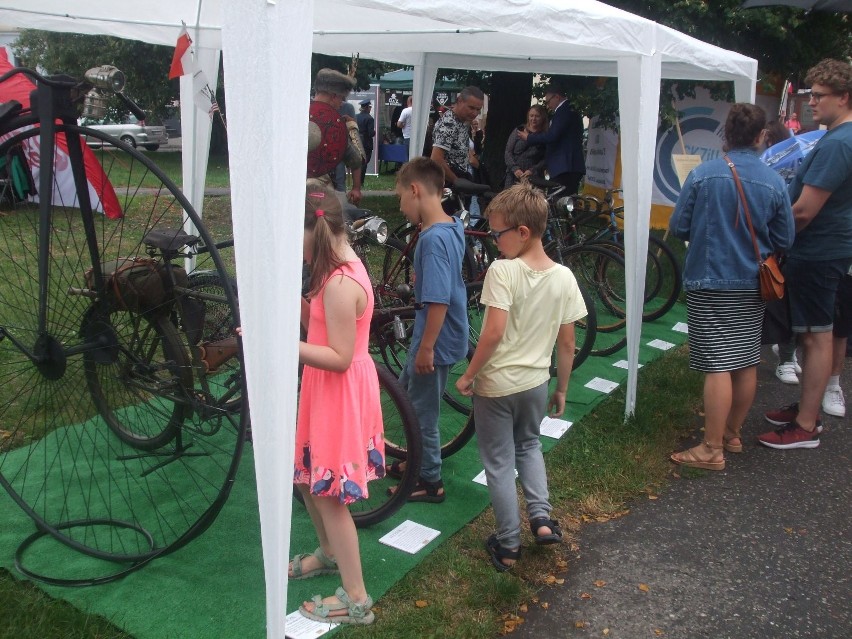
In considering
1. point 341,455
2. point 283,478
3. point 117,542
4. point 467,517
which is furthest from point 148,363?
point 467,517

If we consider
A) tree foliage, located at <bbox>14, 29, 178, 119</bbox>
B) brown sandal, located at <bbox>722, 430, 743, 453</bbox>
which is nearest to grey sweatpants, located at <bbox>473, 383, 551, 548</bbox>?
brown sandal, located at <bbox>722, 430, 743, 453</bbox>

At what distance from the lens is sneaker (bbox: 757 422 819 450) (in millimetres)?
4586

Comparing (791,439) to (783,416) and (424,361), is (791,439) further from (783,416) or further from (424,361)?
→ (424,361)

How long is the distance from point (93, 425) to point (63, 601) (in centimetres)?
158

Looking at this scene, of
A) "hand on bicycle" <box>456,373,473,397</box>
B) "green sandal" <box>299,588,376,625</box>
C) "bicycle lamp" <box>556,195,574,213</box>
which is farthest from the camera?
"bicycle lamp" <box>556,195,574,213</box>

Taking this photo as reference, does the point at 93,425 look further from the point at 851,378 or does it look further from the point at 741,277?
the point at 851,378

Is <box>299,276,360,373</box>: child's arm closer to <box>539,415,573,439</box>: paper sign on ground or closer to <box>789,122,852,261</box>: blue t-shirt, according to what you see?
<box>539,415,573,439</box>: paper sign on ground

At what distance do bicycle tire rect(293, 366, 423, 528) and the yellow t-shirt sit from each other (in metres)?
0.34

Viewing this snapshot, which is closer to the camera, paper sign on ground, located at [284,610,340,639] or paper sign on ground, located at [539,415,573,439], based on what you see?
paper sign on ground, located at [284,610,340,639]

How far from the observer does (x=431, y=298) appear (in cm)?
317

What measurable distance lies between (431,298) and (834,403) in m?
3.36

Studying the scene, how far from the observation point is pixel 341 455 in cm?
261

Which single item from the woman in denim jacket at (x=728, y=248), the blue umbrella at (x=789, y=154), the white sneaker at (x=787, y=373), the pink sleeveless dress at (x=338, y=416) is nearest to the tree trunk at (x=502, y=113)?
the blue umbrella at (x=789, y=154)

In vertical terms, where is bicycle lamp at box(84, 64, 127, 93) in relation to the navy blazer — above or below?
below
